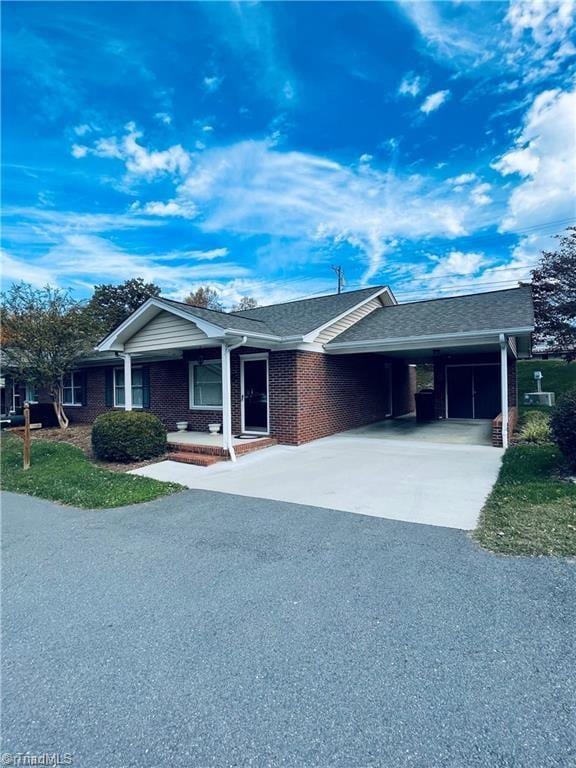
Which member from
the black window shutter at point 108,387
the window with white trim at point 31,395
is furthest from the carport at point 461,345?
the window with white trim at point 31,395

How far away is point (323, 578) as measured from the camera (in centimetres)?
359

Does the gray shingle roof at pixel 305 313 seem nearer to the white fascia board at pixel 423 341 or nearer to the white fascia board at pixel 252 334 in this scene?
the white fascia board at pixel 252 334

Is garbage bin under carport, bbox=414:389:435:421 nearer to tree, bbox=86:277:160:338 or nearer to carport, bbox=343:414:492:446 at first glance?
carport, bbox=343:414:492:446

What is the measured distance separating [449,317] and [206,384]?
7.40m

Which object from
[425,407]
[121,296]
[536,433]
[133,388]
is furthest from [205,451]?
[121,296]

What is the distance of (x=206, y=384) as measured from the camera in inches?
492

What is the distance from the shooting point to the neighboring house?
32.8ft

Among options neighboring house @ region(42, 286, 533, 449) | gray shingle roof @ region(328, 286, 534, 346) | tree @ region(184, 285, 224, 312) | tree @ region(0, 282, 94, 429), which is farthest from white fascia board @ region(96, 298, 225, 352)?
tree @ region(184, 285, 224, 312)

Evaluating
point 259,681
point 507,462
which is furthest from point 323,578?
point 507,462

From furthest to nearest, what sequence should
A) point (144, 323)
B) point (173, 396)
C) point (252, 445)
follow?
1. point (173, 396)
2. point (144, 323)
3. point (252, 445)

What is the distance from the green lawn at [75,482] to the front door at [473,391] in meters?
12.0

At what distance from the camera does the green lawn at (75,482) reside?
6.52m

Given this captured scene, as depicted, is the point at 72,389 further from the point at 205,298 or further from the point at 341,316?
the point at 205,298

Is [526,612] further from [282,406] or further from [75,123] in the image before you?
[75,123]
